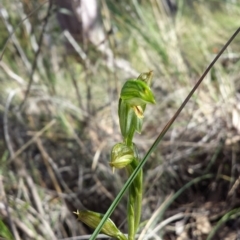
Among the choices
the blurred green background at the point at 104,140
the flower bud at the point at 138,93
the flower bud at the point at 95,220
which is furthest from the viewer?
the blurred green background at the point at 104,140

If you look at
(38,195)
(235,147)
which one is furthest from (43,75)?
(235,147)

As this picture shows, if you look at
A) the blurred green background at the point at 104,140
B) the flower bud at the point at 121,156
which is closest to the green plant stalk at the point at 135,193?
the flower bud at the point at 121,156

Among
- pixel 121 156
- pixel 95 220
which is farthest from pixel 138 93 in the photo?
pixel 95 220

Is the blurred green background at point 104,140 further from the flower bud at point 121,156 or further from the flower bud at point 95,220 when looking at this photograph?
the flower bud at point 121,156

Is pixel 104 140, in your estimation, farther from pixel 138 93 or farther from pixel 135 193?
pixel 138 93

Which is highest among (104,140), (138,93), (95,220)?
(138,93)

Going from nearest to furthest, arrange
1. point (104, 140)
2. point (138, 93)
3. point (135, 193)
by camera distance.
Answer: point (138, 93) < point (135, 193) < point (104, 140)

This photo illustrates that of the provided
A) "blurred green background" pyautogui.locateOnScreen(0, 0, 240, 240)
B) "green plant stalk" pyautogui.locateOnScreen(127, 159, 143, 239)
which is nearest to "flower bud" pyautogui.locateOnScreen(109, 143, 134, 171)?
"green plant stalk" pyautogui.locateOnScreen(127, 159, 143, 239)

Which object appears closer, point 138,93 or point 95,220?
point 138,93

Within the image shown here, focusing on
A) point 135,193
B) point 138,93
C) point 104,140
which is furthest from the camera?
point 104,140
